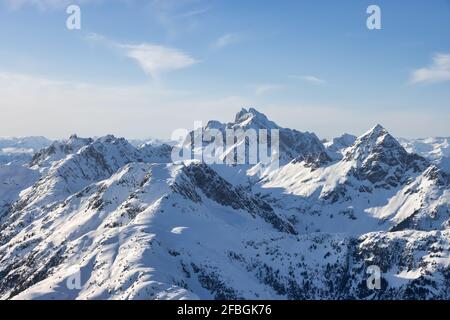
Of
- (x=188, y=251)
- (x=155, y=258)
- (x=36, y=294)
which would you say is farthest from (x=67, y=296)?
(x=188, y=251)

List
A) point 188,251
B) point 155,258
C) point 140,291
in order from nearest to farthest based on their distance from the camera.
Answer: point 140,291, point 155,258, point 188,251

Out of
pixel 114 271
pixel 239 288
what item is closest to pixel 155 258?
pixel 114 271
